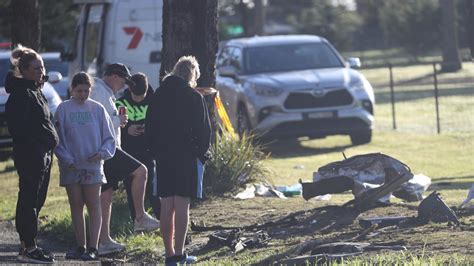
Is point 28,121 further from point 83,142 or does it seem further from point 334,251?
point 334,251

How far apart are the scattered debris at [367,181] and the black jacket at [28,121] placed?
128 inches

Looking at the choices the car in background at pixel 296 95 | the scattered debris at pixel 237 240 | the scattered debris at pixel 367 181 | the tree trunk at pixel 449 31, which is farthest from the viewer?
the tree trunk at pixel 449 31

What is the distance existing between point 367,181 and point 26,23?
8.58 m

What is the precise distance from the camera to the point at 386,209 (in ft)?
37.7

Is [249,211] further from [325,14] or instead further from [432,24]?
[325,14]

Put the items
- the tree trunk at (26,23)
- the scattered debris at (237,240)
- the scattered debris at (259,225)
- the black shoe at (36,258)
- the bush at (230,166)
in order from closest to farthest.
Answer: the black shoe at (36,258)
the scattered debris at (237,240)
the scattered debris at (259,225)
the bush at (230,166)
the tree trunk at (26,23)

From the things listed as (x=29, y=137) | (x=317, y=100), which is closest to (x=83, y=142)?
(x=29, y=137)

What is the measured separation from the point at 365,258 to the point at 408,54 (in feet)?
158

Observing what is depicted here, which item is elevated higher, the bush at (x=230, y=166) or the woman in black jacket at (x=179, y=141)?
the woman in black jacket at (x=179, y=141)

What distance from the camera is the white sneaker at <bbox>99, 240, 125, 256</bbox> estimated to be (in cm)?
1078

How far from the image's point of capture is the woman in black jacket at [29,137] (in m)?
9.75

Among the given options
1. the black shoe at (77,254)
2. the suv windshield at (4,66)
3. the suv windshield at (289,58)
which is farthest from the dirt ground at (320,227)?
the suv windshield at (4,66)

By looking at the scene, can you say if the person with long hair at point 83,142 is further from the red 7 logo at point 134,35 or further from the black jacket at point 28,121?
the red 7 logo at point 134,35

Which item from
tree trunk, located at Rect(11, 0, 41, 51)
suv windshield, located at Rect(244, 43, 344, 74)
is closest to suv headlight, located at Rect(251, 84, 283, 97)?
suv windshield, located at Rect(244, 43, 344, 74)
